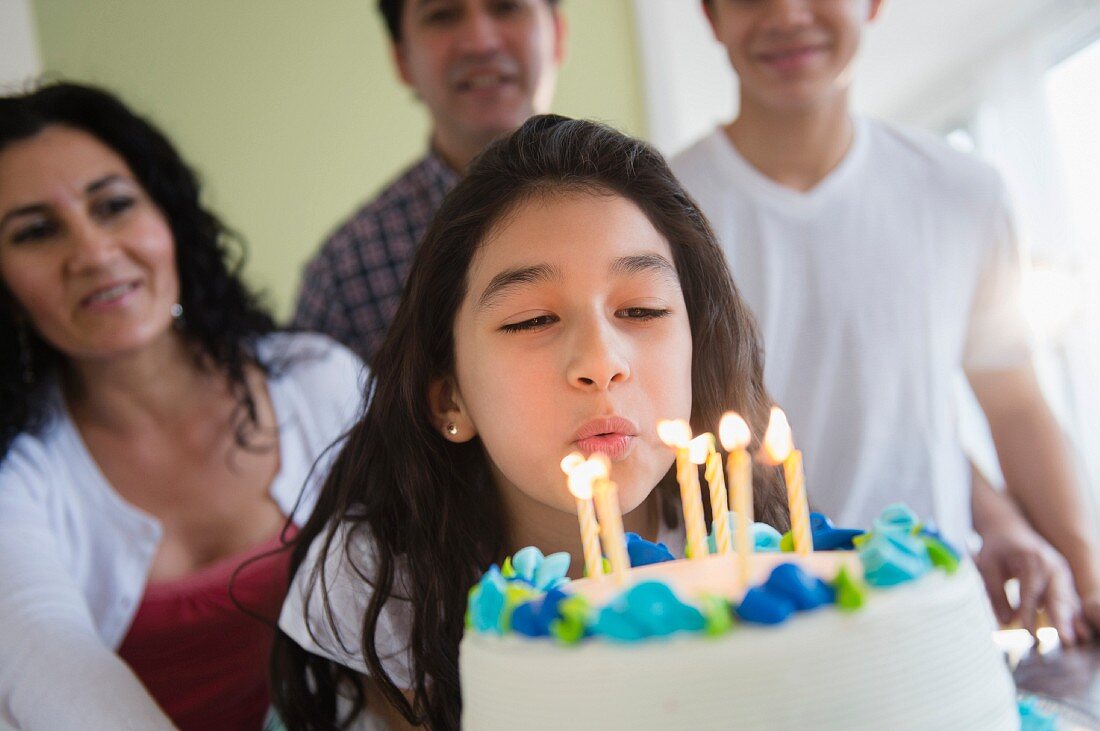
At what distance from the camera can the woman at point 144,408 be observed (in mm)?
1886

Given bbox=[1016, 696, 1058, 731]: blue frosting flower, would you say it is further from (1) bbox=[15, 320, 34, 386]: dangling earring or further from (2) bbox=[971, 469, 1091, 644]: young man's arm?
(1) bbox=[15, 320, 34, 386]: dangling earring

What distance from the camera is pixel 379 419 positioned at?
149cm

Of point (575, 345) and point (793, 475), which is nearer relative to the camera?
point (793, 475)

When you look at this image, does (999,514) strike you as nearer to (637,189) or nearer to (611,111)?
(637,189)

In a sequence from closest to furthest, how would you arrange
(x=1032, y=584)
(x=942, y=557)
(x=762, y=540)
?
(x=942, y=557) → (x=762, y=540) → (x=1032, y=584)

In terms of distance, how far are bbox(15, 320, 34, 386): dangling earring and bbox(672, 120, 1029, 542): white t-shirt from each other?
1369mm

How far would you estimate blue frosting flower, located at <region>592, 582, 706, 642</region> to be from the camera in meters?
0.76

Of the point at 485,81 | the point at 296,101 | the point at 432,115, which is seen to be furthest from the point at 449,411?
the point at 296,101

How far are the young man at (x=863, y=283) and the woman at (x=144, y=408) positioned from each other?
91 cm

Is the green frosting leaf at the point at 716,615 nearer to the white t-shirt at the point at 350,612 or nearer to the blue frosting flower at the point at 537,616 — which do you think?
the blue frosting flower at the point at 537,616

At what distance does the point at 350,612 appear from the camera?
1.44m

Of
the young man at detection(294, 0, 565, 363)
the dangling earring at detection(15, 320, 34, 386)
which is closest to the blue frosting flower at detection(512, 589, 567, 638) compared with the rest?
the young man at detection(294, 0, 565, 363)

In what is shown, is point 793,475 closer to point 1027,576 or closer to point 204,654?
point 1027,576

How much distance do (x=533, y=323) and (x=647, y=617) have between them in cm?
54
